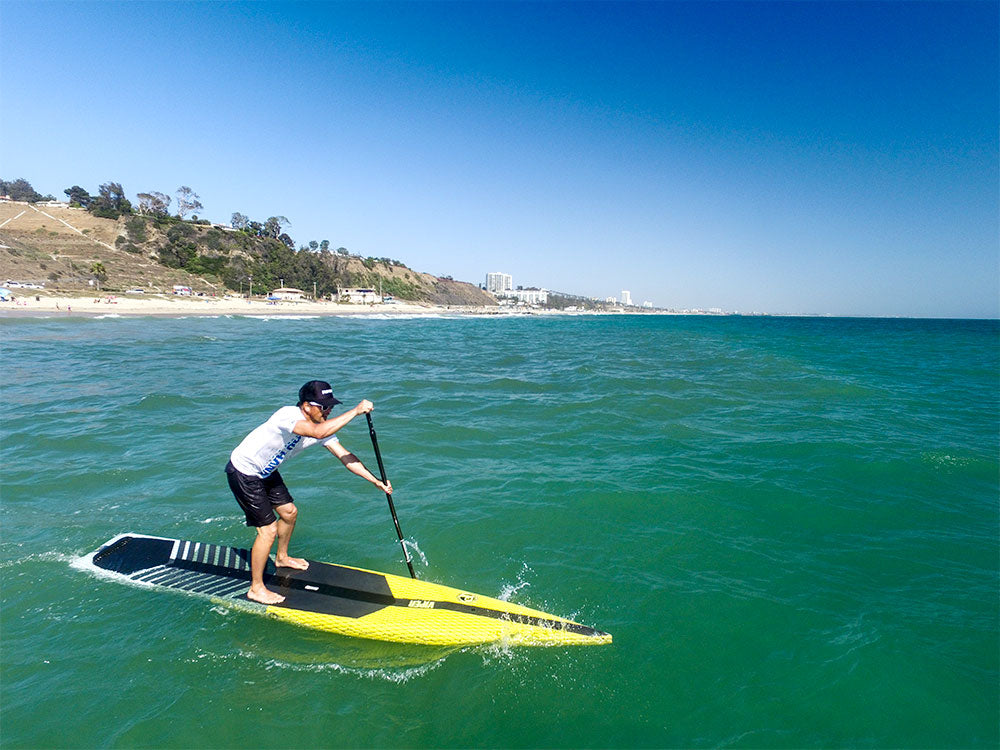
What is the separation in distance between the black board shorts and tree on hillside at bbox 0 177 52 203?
173989 mm

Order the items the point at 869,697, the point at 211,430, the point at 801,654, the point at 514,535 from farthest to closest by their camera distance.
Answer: the point at 211,430, the point at 514,535, the point at 801,654, the point at 869,697

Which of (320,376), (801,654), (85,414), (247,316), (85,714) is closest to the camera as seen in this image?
(85,714)

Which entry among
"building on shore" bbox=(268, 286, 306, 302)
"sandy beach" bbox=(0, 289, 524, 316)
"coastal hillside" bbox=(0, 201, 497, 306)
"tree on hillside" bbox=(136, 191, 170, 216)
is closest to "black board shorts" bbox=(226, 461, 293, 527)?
"sandy beach" bbox=(0, 289, 524, 316)

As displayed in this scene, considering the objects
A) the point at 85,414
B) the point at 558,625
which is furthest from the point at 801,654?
the point at 85,414

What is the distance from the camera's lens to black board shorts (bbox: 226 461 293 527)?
5.08 m

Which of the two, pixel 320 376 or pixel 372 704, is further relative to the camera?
pixel 320 376

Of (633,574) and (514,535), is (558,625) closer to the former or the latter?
(633,574)

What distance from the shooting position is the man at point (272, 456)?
497 centimetres

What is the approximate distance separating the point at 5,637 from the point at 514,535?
6169 mm

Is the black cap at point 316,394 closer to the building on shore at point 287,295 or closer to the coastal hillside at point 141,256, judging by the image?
the coastal hillside at point 141,256

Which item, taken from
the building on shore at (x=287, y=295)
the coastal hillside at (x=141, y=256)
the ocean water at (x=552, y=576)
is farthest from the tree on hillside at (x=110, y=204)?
the ocean water at (x=552, y=576)

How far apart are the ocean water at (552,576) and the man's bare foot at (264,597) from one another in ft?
0.72

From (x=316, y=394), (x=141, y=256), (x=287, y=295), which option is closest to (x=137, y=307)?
(x=287, y=295)

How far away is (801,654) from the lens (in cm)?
503
